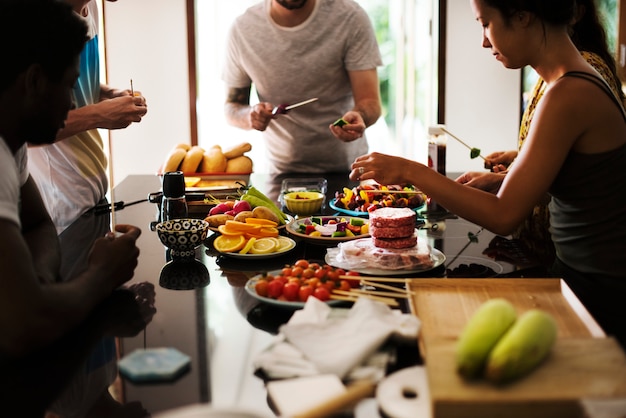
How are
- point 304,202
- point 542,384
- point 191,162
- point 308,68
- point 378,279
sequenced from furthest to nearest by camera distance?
point 308,68 < point 191,162 < point 304,202 < point 378,279 < point 542,384

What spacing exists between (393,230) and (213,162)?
141cm

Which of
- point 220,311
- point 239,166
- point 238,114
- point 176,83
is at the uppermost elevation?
point 176,83

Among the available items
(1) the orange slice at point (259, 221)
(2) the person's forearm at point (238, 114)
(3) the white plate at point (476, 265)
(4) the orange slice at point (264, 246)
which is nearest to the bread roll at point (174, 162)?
(2) the person's forearm at point (238, 114)

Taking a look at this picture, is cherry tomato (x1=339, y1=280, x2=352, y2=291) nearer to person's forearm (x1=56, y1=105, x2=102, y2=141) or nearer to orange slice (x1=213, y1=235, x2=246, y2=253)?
orange slice (x1=213, y1=235, x2=246, y2=253)

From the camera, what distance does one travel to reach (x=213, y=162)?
10.6ft

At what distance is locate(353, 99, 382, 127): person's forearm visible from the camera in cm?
349

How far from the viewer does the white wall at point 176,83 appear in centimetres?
556

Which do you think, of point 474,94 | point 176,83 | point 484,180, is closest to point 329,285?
point 484,180

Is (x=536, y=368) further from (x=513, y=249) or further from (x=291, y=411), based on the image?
(x=513, y=249)

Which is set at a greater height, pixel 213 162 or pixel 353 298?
pixel 213 162

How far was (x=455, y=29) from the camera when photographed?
225 inches

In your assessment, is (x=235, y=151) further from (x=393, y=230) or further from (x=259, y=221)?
(x=393, y=230)

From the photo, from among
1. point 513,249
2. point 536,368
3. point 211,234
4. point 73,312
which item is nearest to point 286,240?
point 211,234

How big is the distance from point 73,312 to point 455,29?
4.85 meters
